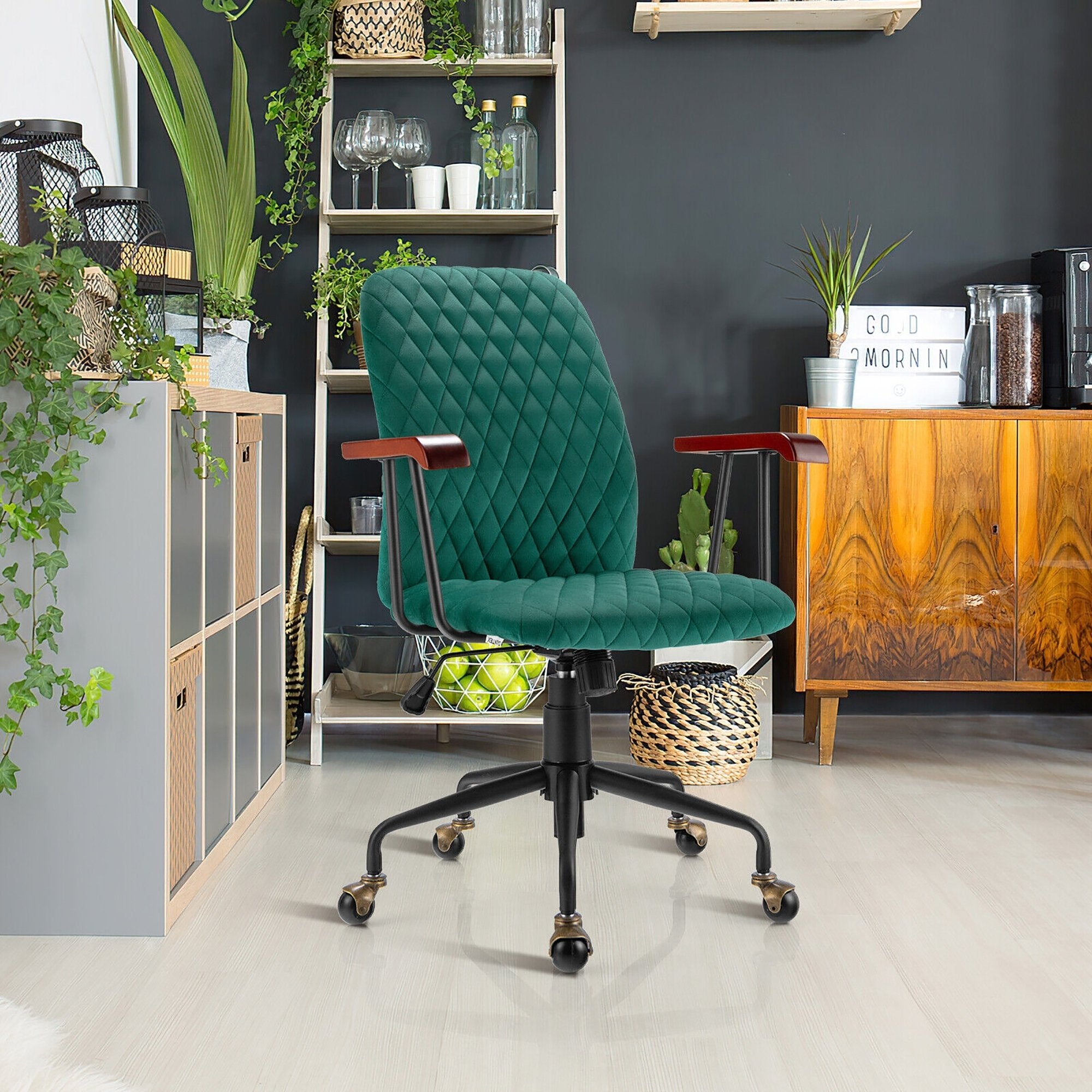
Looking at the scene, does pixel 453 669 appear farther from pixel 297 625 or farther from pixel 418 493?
pixel 418 493

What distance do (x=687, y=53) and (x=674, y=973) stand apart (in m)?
2.44

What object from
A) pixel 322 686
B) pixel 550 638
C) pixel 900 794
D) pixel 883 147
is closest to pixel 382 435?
pixel 550 638

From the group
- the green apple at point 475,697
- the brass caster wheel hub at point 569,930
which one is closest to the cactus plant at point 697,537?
the green apple at point 475,697

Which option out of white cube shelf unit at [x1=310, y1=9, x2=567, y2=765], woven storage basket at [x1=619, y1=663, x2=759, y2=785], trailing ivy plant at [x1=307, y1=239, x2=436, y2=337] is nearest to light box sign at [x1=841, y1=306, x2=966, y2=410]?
white cube shelf unit at [x1=310, y1=9, x2=567, y2=765]

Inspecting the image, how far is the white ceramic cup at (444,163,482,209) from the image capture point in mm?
2787

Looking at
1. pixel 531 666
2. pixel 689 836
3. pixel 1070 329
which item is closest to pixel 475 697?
pixel 531 666

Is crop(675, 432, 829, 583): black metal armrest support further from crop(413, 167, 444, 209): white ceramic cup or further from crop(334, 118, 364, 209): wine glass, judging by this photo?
crop(334, 118, 364, 209): wine glass

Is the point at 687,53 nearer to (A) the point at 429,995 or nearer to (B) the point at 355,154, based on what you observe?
(B) the point at 355,154

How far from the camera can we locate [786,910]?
175 centimetres

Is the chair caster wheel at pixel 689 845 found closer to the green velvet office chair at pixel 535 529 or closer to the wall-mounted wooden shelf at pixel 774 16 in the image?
the green velvet office chair at pixel 535 529

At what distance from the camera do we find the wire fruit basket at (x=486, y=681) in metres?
2.75

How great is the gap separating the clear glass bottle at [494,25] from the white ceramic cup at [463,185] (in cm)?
32

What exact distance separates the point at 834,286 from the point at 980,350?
0.41 m

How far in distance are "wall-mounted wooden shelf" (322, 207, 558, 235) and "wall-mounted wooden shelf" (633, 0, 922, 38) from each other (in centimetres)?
58
